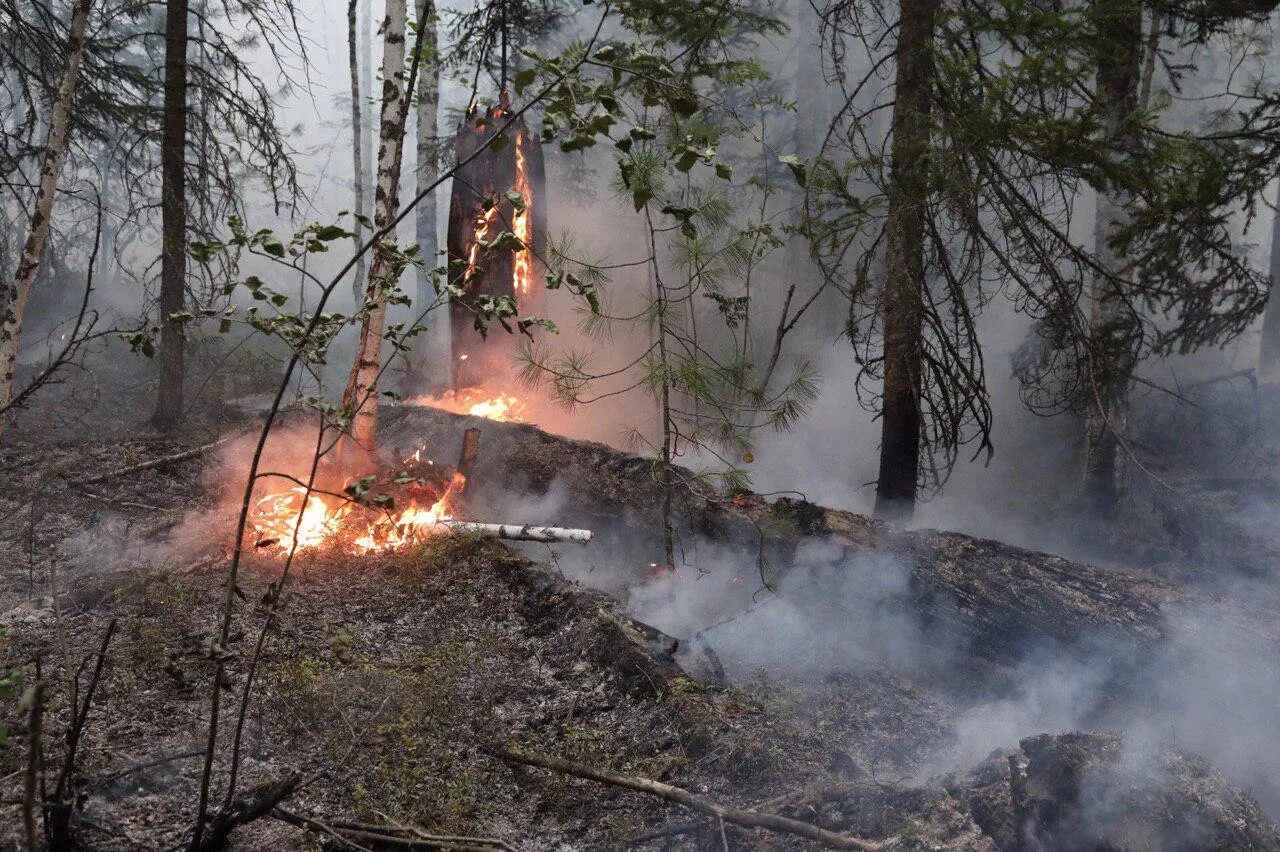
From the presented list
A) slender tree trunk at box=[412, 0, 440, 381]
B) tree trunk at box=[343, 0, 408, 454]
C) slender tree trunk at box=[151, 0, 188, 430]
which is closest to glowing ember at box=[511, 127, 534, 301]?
slender tree trunk at box=[412, 0, 440, 381]

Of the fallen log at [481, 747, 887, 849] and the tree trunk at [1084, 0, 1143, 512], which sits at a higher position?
the tree trunk at [1084, 0, 1143, 512]

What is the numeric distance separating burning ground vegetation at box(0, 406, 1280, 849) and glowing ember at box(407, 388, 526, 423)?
330 centimetres

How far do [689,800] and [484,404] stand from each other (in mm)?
8830

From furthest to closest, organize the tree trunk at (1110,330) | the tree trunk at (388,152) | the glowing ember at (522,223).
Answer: the glowing ember at (522,223) < the tree trunk at (1110,330) < the tree trunk at (388,152)

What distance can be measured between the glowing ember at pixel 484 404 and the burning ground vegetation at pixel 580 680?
Result: 3.30m

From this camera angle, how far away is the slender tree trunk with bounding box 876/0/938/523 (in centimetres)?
632

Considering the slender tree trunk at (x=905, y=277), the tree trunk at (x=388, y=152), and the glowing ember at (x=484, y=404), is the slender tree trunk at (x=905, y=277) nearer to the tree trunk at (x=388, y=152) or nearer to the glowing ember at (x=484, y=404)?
the tree trunk at (x=388, y=152)

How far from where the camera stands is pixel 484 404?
11.5m

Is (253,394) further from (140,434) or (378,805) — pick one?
(378,805)

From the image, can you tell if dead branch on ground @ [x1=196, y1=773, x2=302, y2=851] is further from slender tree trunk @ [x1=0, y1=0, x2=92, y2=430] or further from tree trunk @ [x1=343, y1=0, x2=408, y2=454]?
tree trunk @ [x1=343, y1=0, x2=408, y2=454]

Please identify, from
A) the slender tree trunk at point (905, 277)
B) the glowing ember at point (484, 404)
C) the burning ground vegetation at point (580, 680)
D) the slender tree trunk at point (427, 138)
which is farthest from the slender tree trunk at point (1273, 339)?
the slender tree trunk at point (427, 138)

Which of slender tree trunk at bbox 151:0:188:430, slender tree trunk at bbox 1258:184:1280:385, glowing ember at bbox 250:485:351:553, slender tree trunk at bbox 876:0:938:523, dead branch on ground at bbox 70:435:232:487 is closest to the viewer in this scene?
slender tree trunk at bbox 876:0:938:523

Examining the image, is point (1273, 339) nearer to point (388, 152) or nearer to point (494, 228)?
point (494, 228)

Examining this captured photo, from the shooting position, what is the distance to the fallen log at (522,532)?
653 centimetres
